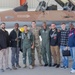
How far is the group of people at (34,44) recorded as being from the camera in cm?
796

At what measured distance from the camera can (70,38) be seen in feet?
24.5

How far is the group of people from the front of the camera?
7961 millimetres

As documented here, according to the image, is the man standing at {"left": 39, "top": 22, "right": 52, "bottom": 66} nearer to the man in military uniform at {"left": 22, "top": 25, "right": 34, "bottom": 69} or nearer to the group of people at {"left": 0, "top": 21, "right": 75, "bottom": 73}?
the group of people at {"left": 0, "top": 21, "right": 75, "bottom": 73}

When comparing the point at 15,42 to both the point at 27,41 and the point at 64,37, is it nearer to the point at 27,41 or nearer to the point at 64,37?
the point at 27,41

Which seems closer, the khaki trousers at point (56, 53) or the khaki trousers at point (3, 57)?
the khaki trousers at point (3, 57)

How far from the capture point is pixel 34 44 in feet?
27.7

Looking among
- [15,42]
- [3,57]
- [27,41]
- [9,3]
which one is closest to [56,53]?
[27,41]

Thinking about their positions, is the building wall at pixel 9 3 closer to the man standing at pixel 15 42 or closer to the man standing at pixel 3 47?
the man standing at pixel 15 42

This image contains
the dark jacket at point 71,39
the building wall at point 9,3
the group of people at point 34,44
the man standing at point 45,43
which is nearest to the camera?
the dark jacket at point 71,39

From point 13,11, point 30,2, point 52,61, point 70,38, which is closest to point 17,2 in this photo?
point 30,2

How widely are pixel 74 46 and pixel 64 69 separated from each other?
0.98m

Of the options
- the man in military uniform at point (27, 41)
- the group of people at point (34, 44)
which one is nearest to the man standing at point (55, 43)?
the group of people at point (34, 44)

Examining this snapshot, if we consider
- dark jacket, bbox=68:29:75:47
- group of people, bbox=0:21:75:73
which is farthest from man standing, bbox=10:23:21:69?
dark jacket, bbox=68:29:75:47

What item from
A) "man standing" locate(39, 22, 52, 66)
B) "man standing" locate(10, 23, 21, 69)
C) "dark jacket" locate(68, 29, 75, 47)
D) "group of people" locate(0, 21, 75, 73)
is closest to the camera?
"dark jacket" locate(68, 29, 75, 47)
